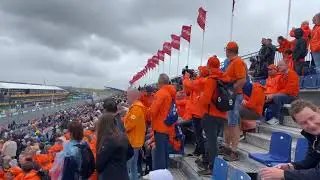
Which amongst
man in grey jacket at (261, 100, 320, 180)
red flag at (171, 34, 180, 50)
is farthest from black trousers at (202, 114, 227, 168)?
red flag at (171, 34, 180, 50)

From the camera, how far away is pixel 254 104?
22.8ft

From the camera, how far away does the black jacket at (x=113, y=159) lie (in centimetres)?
480

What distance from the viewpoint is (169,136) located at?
732 cm

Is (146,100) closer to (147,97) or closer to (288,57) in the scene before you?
(147,97)

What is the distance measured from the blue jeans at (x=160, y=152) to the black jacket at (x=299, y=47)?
4057mm

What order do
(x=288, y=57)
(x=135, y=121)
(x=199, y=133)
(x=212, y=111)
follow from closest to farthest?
1. (x=212, y=111)
2. (x=135, y=121)
3. (x=199, y=133)
4. (x=288, y=57)

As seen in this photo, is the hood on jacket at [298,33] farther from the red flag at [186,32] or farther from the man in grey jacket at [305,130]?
the red flag at [186,32]

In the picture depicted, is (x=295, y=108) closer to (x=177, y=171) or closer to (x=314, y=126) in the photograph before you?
(x=314, y=126)

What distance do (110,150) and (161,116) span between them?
7.07 feet

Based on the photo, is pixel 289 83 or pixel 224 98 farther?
pixel 289 83

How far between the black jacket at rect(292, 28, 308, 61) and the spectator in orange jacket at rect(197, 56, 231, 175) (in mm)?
3812

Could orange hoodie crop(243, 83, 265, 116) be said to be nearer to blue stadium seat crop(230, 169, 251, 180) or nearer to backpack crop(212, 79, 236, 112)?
backpack crop(212, 79, 236, 112)

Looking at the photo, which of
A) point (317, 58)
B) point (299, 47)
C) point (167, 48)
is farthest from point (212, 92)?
point (167, 48)

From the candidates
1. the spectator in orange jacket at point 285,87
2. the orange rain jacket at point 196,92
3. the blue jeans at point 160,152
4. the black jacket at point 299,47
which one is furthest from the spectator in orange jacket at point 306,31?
the blue jeans at point 160,152
